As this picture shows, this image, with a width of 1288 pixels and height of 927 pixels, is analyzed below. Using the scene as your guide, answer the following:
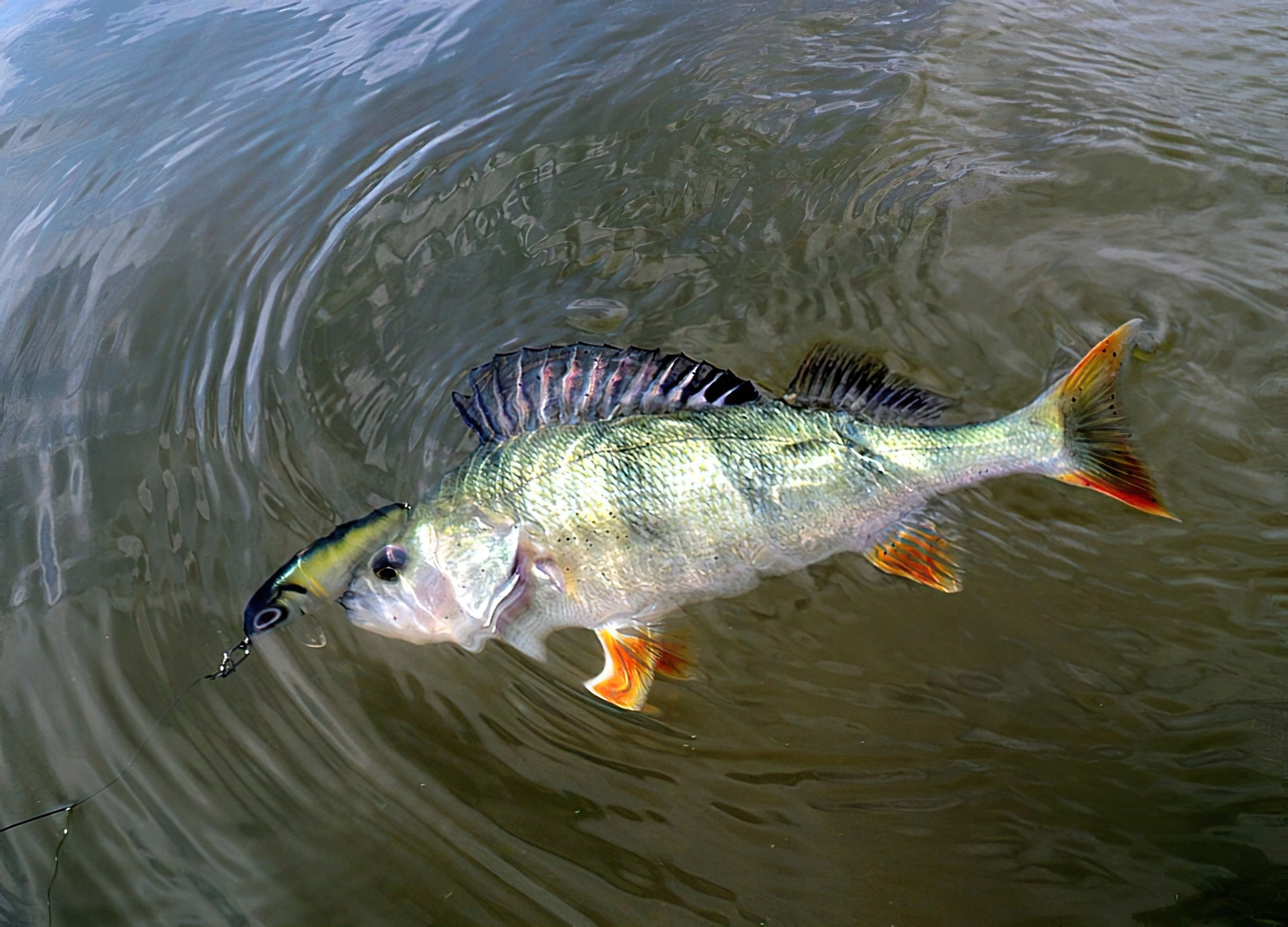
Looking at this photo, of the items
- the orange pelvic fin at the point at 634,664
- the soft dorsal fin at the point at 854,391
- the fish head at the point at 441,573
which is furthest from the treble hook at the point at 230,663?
the soft dorsal fin at the point at 854,391

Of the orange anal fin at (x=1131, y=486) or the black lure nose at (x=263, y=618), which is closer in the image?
the black lure nose at (x=263, y=618)

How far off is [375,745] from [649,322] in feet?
6.78

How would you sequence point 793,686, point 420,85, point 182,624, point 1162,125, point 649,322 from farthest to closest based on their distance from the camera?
point 420,85 → point 1162,125 → point 649,322 → point 182,624 → point 793,686

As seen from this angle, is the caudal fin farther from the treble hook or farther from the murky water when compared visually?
the treble hook

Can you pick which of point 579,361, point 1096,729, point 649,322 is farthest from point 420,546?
point 1096,729

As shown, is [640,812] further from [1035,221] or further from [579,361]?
[1035,221]

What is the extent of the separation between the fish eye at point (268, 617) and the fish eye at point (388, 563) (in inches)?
11.6

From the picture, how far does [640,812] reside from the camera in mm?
2570

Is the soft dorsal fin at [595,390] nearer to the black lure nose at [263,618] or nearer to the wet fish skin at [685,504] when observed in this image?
the wet fish skin at [685,504]

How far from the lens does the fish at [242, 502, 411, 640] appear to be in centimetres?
252

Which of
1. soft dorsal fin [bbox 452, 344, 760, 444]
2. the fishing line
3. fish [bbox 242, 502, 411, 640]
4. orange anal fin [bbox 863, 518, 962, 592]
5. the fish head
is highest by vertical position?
soft dorsal fin [bbox 452, 344, 760, 444]

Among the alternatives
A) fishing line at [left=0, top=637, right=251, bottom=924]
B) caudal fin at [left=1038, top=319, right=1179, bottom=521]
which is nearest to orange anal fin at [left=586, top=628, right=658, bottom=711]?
fishing line at [left=0, top=637, right=251, bottom=924]

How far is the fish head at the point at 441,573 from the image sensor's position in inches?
102

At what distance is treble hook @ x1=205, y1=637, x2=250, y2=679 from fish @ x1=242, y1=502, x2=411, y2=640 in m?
0.49
